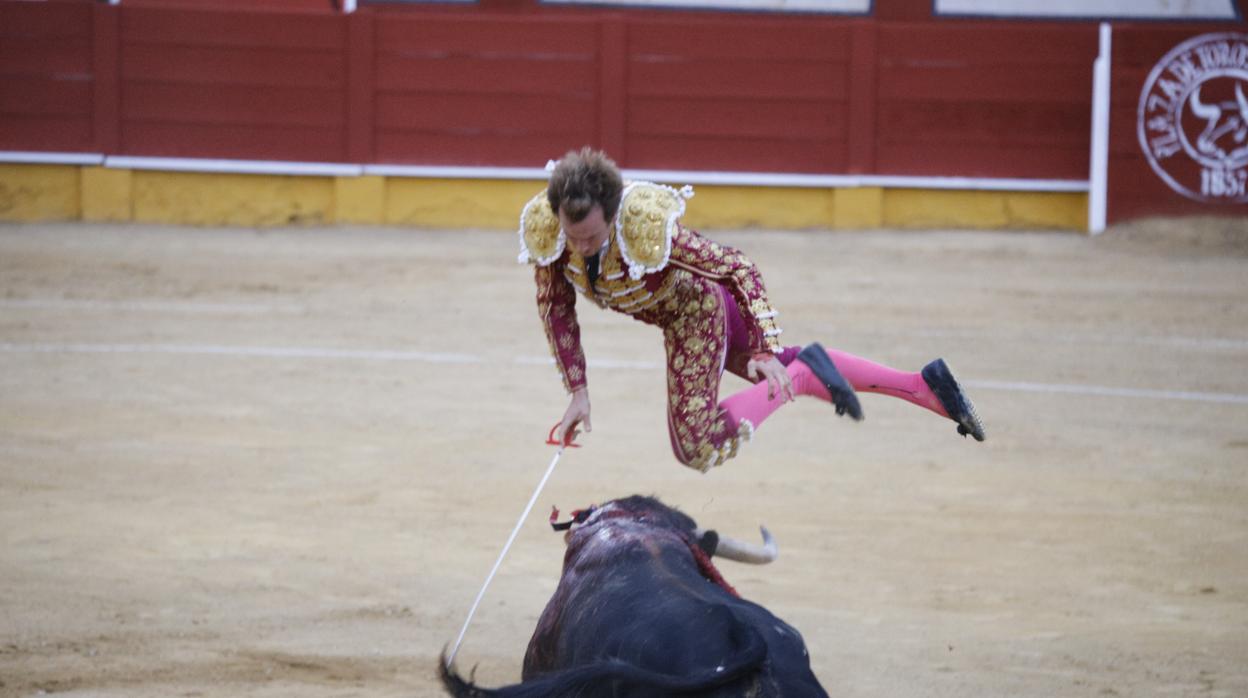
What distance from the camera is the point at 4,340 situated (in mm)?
6969

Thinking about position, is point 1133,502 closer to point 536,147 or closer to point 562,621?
point 562,621

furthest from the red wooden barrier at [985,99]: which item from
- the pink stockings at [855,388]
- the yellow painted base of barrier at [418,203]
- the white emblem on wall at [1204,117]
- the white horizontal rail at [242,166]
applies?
the pink stockings at [855,388]

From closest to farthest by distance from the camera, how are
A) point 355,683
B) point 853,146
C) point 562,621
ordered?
point 562,621 → point 355,683 → point 853,146

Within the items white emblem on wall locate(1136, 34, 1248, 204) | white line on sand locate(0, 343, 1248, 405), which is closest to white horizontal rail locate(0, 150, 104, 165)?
white line on sand locate(0, 343, 1248, 405)

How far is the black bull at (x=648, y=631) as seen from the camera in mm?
2041

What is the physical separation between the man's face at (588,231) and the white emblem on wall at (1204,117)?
26.0 feet

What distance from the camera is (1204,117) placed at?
10.1 m

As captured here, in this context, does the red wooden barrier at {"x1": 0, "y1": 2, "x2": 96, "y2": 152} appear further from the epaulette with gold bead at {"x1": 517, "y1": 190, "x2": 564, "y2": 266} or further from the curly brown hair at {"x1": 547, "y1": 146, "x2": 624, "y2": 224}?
the curly brown hair at {"x1": 547, "y1": 146, "x2": 624, "y2": 224}

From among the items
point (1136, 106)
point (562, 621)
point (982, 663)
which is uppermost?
point (1136, 106)

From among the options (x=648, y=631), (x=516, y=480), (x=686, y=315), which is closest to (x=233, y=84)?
(x=516, y=480)

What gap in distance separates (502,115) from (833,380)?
7752mm

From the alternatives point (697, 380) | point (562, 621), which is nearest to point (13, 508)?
point (697, 380)

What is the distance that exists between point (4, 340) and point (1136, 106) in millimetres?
6778

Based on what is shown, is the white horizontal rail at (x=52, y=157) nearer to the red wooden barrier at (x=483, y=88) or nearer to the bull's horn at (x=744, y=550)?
the red wooden barrier at (x=483, y=88)
